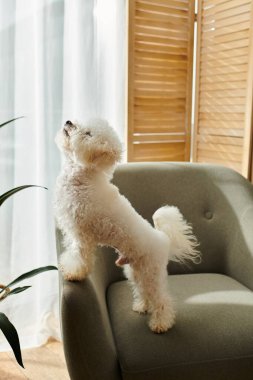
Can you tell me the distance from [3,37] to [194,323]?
1508 mm

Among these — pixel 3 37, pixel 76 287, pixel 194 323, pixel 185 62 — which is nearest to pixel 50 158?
pixel 3 37

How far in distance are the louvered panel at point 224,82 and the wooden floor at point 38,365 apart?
1.32m

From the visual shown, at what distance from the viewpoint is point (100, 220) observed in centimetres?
111

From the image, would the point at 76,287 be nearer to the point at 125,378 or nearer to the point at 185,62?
the point at 125,378

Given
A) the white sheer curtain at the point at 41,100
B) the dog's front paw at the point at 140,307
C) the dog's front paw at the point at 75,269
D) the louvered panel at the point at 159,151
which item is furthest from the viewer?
the louvered panel at the point at 159,151

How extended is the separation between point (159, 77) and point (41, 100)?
62cm

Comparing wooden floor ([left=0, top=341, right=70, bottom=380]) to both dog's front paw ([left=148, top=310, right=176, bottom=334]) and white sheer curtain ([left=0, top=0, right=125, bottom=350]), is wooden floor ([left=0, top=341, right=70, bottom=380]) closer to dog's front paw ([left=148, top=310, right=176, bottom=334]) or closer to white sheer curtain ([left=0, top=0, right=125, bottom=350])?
white sheer curtain ([left=0, top=0, right=125, bottom=350])

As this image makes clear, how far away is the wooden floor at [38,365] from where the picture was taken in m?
1.78

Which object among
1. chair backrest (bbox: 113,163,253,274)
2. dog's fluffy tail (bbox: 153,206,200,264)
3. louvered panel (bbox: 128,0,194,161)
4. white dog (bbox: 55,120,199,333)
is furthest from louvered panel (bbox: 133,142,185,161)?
white dog (bbox: 55,120,199,333)

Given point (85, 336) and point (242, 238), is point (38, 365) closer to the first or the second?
point (85, 336)

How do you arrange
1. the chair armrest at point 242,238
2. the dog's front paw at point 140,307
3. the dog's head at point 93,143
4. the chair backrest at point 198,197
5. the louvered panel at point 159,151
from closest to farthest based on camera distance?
the dog's head at point 93,143 → the dog's front paw at point 140,307 → the chair armrest at point 242,238 → the chair backrest at point 198,197 → the louvered panel at point 159,151

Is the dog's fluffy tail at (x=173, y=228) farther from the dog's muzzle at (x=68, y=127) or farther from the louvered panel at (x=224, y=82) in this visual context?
the louvered panel at (x=224, y=82)

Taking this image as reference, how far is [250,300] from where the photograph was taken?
54.3 inches

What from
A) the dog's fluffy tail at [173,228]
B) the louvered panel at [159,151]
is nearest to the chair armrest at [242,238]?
the dog's fluffy tail at [173,228]
